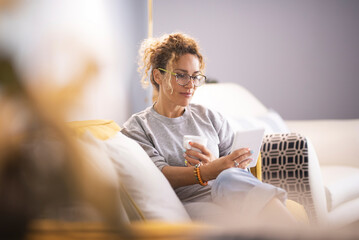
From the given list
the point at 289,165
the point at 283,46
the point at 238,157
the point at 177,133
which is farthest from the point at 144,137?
the point at 283,46

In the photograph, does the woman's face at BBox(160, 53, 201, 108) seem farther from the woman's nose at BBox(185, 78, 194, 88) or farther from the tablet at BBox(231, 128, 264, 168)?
the tablet at BBox(231, 128, 264, 168)

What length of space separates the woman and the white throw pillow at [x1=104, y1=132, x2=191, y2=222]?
0.21m

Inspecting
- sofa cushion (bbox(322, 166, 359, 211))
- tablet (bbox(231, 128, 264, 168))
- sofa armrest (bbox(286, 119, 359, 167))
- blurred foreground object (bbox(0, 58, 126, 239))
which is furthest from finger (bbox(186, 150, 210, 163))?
sofa armrest (bbox(286, 119, 359, 167))

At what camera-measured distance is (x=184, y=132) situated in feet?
5.46

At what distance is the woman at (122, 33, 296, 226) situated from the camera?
1.42 m

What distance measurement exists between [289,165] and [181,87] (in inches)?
23.9

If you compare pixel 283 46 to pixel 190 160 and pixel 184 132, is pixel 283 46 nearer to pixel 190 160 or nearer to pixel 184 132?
pixel 184 132

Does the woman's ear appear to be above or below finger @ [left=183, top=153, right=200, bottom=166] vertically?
above

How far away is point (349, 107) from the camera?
4.25 meters

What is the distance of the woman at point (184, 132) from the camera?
142cm

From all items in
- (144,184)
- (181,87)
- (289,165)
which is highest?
(181,87)

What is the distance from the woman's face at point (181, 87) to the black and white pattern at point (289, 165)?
1.59 ft

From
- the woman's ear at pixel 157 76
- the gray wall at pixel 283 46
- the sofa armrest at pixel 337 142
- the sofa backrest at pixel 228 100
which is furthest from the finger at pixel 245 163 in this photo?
the gray wall at pixel 283 46

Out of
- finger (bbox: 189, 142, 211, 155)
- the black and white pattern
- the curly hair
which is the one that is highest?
the curly hair
